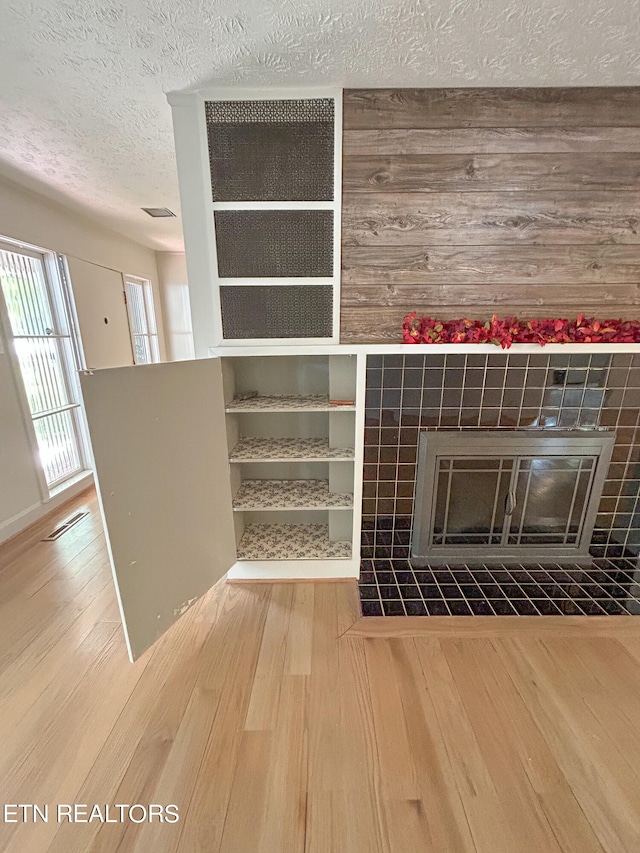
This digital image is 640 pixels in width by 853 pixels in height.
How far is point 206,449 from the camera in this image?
155 centimetres

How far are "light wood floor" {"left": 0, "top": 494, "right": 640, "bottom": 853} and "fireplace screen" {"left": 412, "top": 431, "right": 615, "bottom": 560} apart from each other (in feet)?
1.47

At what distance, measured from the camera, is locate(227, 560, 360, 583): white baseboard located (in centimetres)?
189

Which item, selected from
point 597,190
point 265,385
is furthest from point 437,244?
point 265,385

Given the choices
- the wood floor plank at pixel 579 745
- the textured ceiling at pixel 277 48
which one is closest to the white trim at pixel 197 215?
the textured ceiling at pixel 277 48

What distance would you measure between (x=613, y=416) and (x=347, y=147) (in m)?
1.94

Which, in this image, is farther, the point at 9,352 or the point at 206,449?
the point at 9,352

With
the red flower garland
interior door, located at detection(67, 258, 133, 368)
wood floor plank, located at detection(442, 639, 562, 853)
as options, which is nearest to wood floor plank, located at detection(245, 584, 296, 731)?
wood floor plank, located at detection(442, 639, 562, 853)

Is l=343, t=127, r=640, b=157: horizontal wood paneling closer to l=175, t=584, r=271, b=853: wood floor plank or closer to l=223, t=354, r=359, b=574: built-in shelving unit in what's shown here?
l=223, t=354, r=359, b=574: built-in shelving unit

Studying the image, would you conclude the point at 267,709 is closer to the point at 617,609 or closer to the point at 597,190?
the point at 617,609

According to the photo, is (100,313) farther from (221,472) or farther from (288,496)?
(288,496)

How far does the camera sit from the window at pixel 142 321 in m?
4.28

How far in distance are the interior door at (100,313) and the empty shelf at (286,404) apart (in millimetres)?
2163

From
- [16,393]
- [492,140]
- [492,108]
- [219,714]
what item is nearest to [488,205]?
[492,140]

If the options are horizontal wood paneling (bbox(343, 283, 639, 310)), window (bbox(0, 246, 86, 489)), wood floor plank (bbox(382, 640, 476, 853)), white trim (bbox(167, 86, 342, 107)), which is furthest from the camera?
window (bbox(0, 246, 86, 489))
